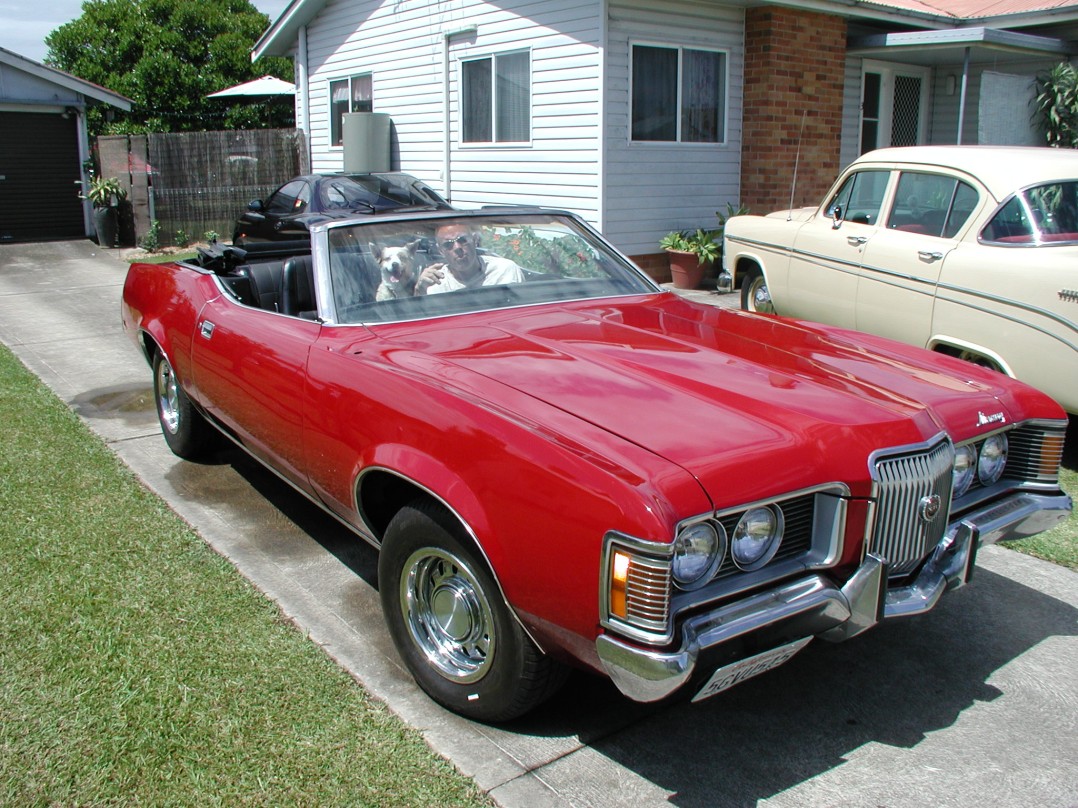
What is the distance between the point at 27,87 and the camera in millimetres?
18938

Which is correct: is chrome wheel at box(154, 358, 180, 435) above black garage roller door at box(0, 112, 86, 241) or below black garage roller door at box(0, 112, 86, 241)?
below

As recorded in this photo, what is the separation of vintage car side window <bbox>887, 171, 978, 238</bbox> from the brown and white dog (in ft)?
13.0

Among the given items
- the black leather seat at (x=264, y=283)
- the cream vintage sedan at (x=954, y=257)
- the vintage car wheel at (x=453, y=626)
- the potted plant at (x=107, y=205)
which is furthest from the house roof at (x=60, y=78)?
the vintage car wheel at (x=453, y=626)

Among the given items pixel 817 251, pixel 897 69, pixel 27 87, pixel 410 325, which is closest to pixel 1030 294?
pixel 817 251

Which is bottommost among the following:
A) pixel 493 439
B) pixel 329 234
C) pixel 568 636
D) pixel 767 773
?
pixel 767 773

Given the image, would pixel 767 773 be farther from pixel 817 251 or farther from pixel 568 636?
pixel 817 251

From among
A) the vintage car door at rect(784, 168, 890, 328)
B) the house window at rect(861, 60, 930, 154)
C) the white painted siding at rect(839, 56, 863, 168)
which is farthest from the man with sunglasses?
the house window at rect(861, 60, 930, 154)

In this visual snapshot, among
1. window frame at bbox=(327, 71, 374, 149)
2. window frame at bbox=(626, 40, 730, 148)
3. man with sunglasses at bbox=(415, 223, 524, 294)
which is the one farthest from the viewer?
window frame at bbox=(327, 71, 374, 149)

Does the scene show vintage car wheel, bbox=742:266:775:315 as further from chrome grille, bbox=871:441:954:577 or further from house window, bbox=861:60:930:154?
house window, bbox=861:60:930:154

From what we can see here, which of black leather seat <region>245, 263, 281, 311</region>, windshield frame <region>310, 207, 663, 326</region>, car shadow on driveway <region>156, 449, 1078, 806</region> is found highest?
windshield frame <region>310, 207, 663, 326</region>

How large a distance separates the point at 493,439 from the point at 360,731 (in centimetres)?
105

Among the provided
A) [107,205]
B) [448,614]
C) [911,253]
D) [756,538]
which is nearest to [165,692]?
[448,614]

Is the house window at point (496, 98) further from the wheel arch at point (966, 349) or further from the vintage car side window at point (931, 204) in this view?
the wheel arch at point (966, 349)

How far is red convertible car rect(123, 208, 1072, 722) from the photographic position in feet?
8.75
